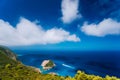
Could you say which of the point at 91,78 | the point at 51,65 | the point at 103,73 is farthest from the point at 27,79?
the point at 51,65

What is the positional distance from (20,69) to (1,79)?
13.8 m

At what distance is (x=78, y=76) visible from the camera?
4091 cm

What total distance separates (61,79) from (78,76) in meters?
10.1

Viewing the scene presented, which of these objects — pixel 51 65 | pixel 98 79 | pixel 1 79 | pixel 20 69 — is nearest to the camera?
pixel 98 79

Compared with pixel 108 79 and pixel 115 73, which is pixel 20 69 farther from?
pixel 115 73

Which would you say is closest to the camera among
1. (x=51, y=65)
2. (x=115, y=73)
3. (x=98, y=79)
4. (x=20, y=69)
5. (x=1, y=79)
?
(x=98, y=79)

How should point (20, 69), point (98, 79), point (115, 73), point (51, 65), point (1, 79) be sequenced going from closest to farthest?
1. point (98, 79)
2. point (1, 79)
3. point (20, 69)
4. point (115, 73)
5. point (51, 65)

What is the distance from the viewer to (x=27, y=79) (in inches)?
1994

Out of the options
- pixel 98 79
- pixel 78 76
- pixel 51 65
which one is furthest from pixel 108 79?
pixel 51 65

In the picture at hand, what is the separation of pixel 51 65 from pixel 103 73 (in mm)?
58214

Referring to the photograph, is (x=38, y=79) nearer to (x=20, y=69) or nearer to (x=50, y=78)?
(x=50, y=78)

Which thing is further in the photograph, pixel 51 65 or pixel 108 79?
pixel 51 65

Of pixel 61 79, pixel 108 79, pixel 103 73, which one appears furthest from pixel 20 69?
pixel 103 73

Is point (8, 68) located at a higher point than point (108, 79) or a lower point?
higher
